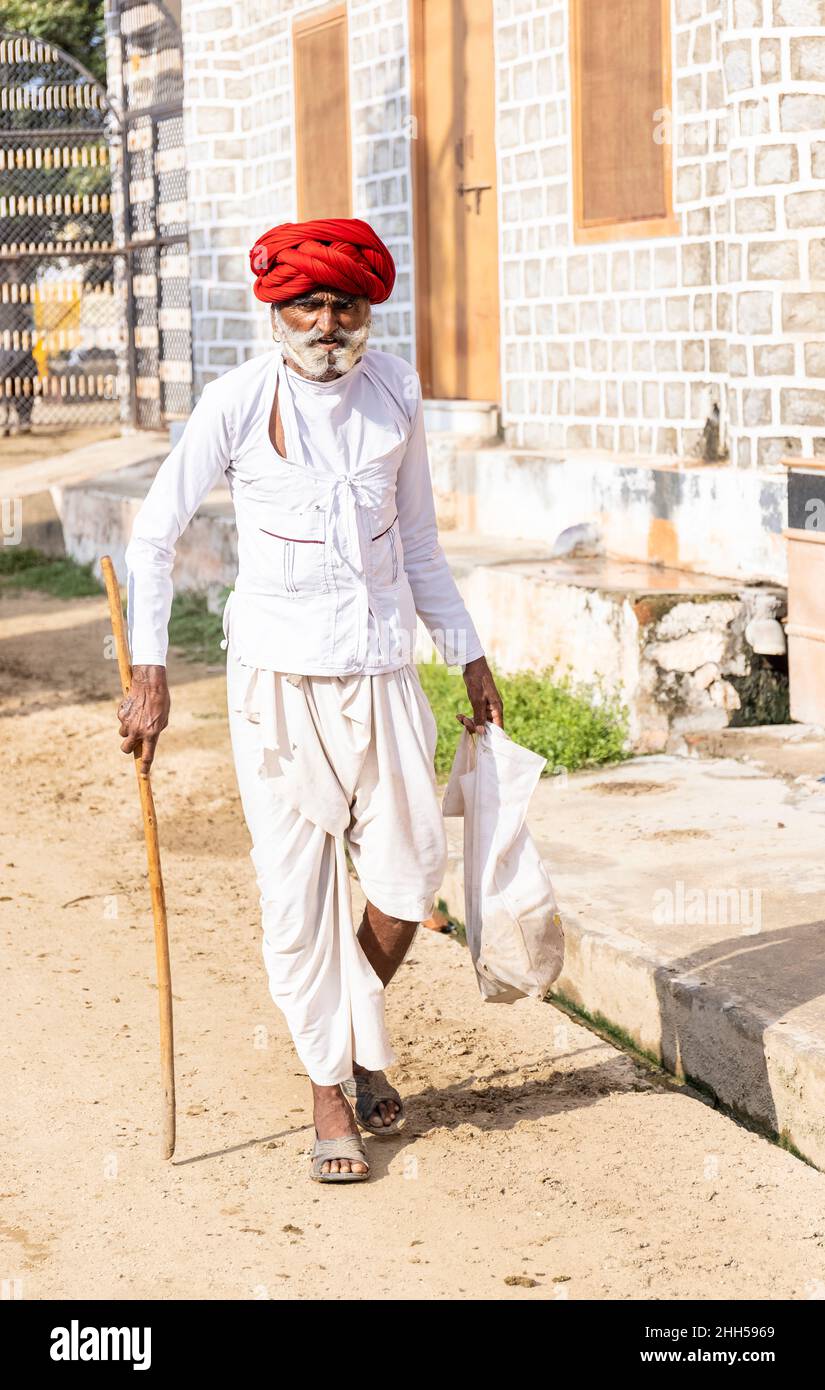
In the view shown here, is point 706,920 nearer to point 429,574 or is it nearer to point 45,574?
point 429,574

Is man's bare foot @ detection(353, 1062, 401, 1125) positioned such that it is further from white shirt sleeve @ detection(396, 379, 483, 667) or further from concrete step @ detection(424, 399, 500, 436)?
concrete step @ detection(424, 399, 500, 436)

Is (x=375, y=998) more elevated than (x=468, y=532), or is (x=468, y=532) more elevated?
(x=468, y=532)

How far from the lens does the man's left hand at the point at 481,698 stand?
163 inches

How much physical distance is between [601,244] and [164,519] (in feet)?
19.1

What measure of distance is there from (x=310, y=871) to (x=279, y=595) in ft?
1.93

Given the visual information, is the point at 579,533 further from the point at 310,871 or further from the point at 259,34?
the point at 259,34

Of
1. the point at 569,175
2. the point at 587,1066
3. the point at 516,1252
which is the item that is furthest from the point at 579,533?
the point at 516,1252

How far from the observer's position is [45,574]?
44.8ft

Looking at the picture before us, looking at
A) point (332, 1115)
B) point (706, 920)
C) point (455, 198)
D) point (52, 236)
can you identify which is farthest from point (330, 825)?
point (52, 236)

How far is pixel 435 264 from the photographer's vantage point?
11.2 metres

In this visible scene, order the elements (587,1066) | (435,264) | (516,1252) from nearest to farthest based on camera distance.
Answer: (516,1252), (587,1066), (435,264)

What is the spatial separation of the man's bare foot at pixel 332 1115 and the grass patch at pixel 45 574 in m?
9.25

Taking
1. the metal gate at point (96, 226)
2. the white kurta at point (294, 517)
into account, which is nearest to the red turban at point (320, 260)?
the white kurta at point (294, 517)
